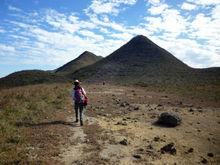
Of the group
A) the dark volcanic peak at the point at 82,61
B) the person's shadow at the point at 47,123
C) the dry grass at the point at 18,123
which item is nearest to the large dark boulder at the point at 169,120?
the person's shadow at the point at 47,123

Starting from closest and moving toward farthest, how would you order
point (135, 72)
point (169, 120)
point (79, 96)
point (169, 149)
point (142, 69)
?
point (169, 149), point (79, 96), point (169, 120), point (135, 72), point (142, 69)

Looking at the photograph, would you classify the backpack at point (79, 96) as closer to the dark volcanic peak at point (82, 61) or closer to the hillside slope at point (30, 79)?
the hillside slope at point (30, 79)

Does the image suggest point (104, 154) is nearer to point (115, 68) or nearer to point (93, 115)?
point (93, 115)

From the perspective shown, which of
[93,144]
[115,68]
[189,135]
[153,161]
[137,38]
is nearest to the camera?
[153,161]

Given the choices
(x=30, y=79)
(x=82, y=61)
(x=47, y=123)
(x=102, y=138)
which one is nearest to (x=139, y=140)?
(x=102, y=138)

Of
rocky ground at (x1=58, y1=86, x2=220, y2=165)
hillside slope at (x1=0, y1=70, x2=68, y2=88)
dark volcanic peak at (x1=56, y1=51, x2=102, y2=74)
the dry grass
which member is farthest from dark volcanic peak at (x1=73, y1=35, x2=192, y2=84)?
rocky ground at (x1=58, y1=86, x2=220, y2=165)

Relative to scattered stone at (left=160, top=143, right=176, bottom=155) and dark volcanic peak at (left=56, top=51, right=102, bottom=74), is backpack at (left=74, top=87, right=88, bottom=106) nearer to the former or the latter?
scattered stone at (left=160, top=143, right=176, bottom=155)

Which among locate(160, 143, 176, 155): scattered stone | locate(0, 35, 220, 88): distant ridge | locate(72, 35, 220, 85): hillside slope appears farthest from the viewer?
locate(72, 35, 220, 85): hillside slope

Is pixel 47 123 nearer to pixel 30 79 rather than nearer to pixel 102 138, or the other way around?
pixel 102 138

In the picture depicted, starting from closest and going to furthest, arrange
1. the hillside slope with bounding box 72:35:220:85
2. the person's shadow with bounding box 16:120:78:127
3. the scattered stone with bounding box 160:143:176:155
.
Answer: the scattered stone with bounding box 160:143:176:155
the person's shadow with bounding box 16:120:78:127
the hillside slope with bounding box 72:35:220:85

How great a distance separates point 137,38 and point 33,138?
330 ft

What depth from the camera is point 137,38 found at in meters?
112

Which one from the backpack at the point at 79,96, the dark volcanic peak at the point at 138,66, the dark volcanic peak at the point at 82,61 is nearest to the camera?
the backpack at the point at 79,96

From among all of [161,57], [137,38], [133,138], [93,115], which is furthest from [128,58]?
[133,138]
